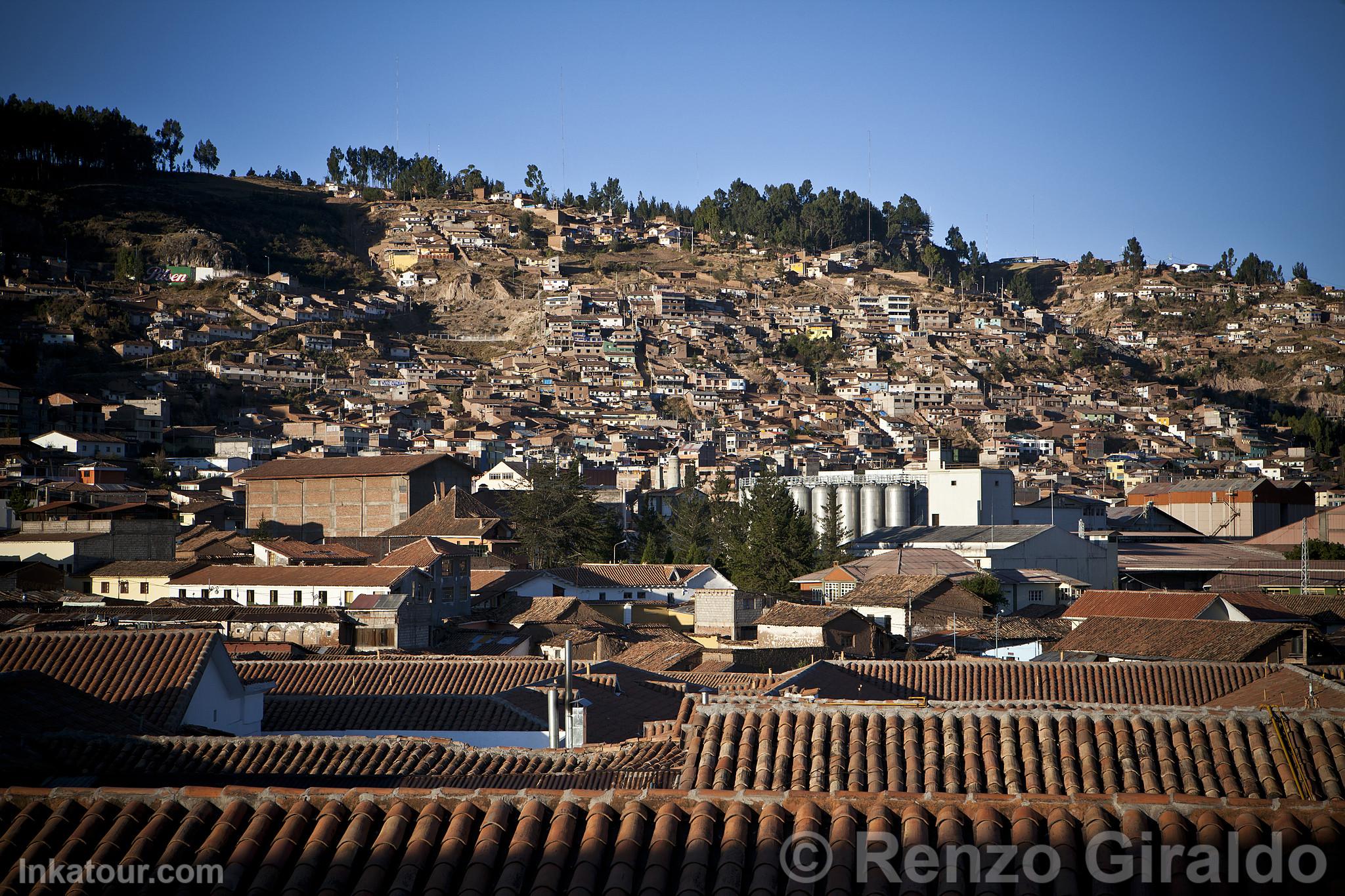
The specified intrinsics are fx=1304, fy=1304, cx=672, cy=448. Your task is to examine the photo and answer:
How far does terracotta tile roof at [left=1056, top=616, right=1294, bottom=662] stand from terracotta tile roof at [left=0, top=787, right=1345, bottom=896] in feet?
59.7

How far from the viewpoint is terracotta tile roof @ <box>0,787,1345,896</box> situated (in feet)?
18.3

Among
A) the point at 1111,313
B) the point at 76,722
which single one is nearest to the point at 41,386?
the point at 76,722

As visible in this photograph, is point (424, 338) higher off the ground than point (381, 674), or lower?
higher

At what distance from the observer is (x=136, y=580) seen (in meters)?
38.3

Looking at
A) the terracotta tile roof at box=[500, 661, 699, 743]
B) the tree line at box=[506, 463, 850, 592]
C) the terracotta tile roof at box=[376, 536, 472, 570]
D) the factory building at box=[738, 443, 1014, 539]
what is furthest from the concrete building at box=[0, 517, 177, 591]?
the factory building at box=[738, 443, 1014, 539]

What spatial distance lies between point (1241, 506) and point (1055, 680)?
56891 mm

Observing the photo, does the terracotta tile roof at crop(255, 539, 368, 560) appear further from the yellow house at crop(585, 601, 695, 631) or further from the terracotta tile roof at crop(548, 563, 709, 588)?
the yellow house at crop(585, 601, 695, 631)

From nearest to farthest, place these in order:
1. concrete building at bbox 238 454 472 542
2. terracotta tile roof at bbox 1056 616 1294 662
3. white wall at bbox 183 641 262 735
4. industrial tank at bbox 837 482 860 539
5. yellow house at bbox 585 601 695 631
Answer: white wall at bbox 183 641 262 735 < terracotta tile roof at bbox 1056 616 1294 662 < yellow house at bbox 585 601 695 631 < concrete building at bbox 238 454 472 542 < industrial tank at bbox 837 482 860 539

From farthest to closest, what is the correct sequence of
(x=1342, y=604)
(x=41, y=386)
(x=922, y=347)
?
(x=922, y=347) < (x=41, y=386) < (x=1342, y=604)

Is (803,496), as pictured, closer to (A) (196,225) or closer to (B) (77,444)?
(B) (77,444)

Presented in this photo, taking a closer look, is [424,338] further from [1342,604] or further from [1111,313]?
[1342,604]

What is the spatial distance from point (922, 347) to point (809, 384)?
A: 1671 cm

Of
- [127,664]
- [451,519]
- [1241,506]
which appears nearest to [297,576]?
[451,519]

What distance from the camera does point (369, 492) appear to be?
2247 inches
